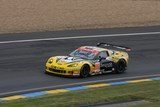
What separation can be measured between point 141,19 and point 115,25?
4.39 meters

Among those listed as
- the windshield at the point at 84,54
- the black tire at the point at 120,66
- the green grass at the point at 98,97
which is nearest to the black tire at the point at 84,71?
the windshield at the point at 84,54

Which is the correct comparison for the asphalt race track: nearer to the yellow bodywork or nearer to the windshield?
the yellow bodywork

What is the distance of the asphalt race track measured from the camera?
21156 mm

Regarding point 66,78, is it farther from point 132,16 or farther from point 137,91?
point 132,16

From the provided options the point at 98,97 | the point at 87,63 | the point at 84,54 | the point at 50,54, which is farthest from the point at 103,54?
the point at 98,97

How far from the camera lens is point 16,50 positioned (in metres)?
27.2

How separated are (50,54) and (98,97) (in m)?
9.72

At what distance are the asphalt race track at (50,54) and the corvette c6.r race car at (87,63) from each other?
27cm

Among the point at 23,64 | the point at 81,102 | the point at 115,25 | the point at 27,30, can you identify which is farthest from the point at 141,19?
the point at 81,102

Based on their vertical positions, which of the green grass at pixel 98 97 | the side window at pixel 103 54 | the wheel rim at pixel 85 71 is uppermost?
the side window at pixel 103 54

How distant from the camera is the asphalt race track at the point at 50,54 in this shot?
69.4ft

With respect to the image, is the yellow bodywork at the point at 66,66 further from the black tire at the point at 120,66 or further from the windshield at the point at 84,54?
the black tire at the point at 120,66

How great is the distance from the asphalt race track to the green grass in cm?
219

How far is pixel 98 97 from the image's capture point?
1748 centimetres
